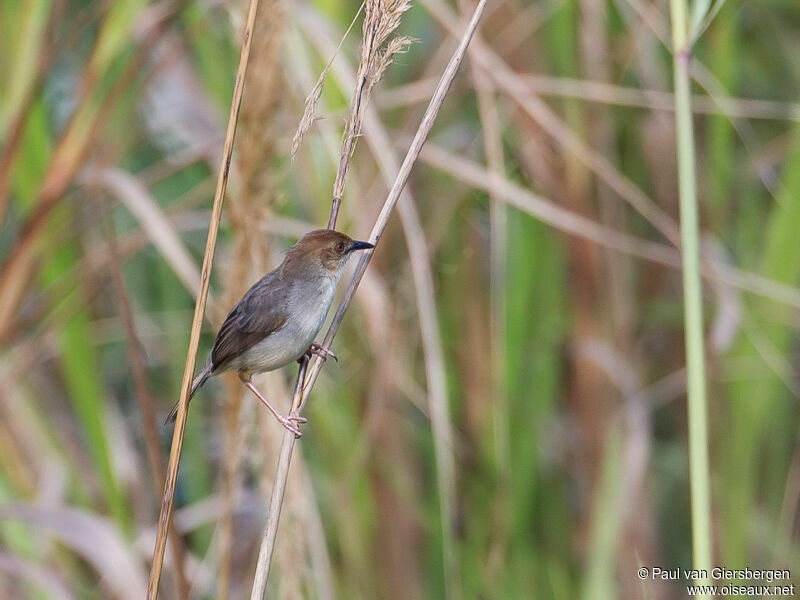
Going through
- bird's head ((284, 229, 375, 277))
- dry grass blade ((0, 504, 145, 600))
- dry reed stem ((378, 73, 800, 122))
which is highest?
dry reed stem ((378, 73, 800, 122))

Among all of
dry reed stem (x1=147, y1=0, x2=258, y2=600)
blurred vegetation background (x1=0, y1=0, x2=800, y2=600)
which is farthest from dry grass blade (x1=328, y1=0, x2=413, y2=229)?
blurred vegetation background (x1=0, y1=0, x2=800, y2=600)

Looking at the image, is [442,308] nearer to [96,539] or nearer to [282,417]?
[282,417]

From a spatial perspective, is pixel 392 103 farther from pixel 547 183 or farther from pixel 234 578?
pixel 234 578

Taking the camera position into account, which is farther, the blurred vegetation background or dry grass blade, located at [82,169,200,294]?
the blurred vegetation background

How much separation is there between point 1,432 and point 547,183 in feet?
6.00

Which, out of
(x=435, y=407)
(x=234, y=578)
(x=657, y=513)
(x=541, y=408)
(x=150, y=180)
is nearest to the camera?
(x=435, y=407)

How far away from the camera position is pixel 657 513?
3434mm

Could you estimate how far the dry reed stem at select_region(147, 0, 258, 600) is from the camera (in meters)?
1.39

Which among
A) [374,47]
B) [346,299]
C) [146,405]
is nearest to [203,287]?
[346,299]

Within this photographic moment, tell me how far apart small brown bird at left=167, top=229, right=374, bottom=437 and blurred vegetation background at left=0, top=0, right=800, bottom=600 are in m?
Result: 0.12

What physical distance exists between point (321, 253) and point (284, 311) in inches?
7.5

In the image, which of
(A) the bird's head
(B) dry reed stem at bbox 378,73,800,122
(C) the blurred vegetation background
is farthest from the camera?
(B) dry reed stem at bbox 378,73,800,122

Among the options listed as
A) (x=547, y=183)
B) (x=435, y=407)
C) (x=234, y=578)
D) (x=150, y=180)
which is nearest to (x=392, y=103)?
(x=547, y=183)

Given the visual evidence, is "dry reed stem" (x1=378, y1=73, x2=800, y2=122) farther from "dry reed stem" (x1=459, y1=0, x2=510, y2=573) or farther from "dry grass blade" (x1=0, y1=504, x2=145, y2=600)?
"dry grass blade" (x1=0, y1=504, x2=145, y2=600)
